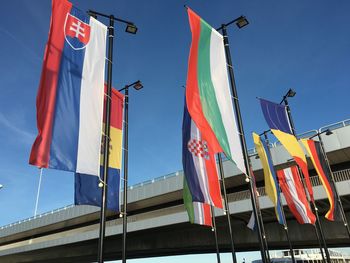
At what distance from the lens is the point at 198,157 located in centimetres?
1244

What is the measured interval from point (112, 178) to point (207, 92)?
17.0 ft

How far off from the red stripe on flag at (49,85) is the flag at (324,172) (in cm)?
1391

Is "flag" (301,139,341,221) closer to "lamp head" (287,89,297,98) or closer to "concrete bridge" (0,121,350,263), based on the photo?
"lamp head" (287,89,297,98)

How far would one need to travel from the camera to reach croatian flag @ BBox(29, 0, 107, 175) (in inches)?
316

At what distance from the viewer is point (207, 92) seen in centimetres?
970

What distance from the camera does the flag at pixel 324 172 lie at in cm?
1753

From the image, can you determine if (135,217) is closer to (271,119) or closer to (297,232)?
(297,232)

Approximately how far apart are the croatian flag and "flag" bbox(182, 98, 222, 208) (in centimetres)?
383

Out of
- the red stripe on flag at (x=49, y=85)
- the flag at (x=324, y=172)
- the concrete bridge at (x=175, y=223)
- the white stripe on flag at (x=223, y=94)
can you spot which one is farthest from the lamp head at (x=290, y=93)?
the red stripe on flag at (x=49, y=85)

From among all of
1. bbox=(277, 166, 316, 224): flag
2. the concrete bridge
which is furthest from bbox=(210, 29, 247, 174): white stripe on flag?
the concrete bridge

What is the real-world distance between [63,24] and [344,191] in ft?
77.3

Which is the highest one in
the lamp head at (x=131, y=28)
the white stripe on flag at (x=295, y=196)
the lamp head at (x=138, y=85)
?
the lamp head at (x=138, y=85)

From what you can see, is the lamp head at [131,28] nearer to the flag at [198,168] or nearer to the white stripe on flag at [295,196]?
the flag at [198,168]

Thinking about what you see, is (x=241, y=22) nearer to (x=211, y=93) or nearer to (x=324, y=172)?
(x=211, y=93)
